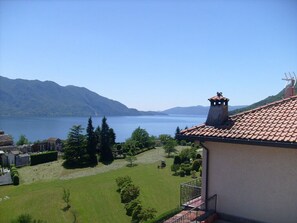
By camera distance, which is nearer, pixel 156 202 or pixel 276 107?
pixel 276 107

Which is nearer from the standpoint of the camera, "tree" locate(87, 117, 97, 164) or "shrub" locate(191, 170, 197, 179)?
"shrub" locate(191, 170, 197, 179)

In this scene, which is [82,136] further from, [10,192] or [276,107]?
[276,107]

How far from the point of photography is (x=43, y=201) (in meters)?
25.3

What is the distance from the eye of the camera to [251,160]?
27.4ft

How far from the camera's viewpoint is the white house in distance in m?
7.78

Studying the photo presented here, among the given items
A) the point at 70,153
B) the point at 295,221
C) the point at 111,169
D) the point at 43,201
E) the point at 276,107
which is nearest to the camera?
the point at 295,221

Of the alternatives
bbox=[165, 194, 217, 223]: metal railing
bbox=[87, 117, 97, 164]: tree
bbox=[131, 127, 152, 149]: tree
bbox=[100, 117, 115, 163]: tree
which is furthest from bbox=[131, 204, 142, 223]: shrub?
bbox=[131, 127, 152, 149]: tree

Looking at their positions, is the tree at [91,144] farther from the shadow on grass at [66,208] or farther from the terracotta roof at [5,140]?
the terracotta roof at [5,140]

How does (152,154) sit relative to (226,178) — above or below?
below

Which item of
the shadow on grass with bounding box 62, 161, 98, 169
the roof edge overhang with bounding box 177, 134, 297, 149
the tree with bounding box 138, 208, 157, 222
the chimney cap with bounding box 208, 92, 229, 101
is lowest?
the shadow on grass with bounding box 62, 161, 98, 169

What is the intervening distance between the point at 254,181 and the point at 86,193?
20.6 meters

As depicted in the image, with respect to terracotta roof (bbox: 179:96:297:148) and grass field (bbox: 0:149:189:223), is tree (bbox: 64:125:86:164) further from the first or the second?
terracotta roof (bbox: 179:96:297:148)

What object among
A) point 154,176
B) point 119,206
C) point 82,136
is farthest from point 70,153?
point 119,206

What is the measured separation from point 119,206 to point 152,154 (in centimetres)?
2293
